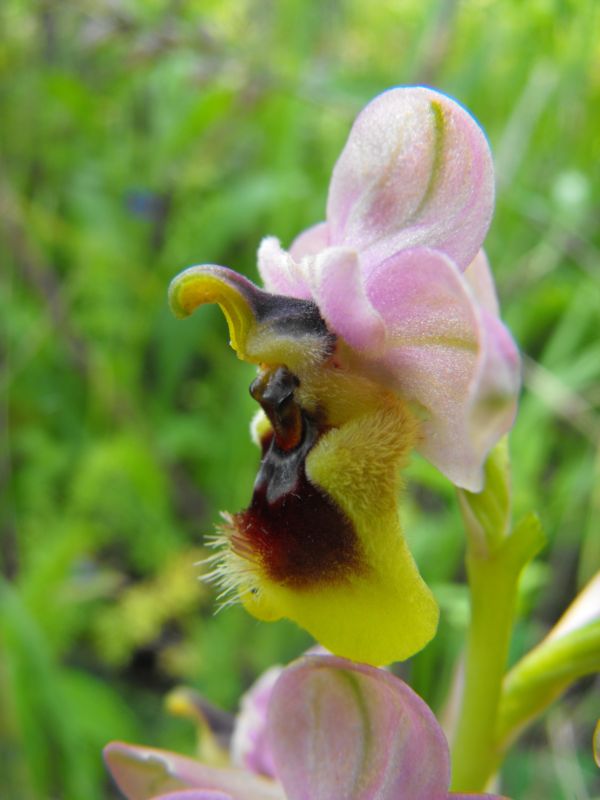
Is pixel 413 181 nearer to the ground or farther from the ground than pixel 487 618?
farther from the ground

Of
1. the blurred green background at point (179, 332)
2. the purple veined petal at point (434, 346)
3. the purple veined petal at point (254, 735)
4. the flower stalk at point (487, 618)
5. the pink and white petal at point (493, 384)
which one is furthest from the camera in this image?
the blurred green background at point (179, 332)

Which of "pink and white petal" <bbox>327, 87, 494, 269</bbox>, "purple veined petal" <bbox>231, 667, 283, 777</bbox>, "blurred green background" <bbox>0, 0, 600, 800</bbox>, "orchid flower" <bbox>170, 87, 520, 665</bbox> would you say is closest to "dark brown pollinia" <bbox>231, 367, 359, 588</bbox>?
"orchid flower" <bbox>170, 87, 520, 665</bbox>

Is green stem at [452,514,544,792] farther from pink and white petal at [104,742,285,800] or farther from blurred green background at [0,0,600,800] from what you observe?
blurred green background at [0,0,600,800]

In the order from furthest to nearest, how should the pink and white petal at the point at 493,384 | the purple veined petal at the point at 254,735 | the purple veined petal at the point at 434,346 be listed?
the purple veined petal at the point at 254,735 < the purple veined petal at the point at 434,346 < the pink and white petal at the point at 493,384

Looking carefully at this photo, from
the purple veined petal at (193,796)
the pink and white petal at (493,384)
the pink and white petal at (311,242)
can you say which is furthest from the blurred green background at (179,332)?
the pink and white petal at (493,384)

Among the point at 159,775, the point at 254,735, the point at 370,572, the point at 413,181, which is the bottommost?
the point at 254,735

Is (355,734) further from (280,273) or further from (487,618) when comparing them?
(280,273)

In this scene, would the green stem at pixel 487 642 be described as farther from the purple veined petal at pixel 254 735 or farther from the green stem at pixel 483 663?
the purple veined petal at pixel 254 735

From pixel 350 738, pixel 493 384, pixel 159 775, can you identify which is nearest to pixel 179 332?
pixel 159 775
